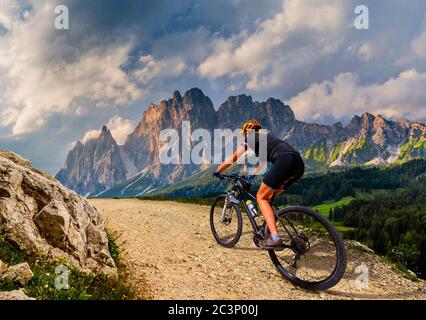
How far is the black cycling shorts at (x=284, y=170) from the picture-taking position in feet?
27.1

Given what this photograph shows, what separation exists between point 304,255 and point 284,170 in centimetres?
226

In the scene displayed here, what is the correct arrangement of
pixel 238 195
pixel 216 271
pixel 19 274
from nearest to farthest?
pixel 19 274
pixel 216 271
pixel 238 195

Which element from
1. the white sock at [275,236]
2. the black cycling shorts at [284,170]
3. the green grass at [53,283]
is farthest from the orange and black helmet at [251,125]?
the green grass at [53,283]

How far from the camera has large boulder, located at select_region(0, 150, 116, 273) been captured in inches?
299

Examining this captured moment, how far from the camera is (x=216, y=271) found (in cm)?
945

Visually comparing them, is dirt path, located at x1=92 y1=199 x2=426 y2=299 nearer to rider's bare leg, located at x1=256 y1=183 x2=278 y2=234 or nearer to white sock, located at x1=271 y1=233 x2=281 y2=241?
white sock, located at x1=271 y1=233 x2=281 y2=241

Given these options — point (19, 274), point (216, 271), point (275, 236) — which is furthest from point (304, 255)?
point (19, 274)

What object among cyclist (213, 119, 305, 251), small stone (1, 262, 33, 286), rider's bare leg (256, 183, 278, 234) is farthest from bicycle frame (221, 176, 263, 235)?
small stone (1, 262, 33, 286)

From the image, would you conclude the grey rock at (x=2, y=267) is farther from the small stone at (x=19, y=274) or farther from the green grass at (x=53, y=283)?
the green grass at (x=53, y=283)

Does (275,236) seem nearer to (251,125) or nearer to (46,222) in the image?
(251,125)

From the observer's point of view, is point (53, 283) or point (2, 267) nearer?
point (2, 267)

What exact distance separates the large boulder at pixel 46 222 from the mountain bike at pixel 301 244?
14.2 feet
